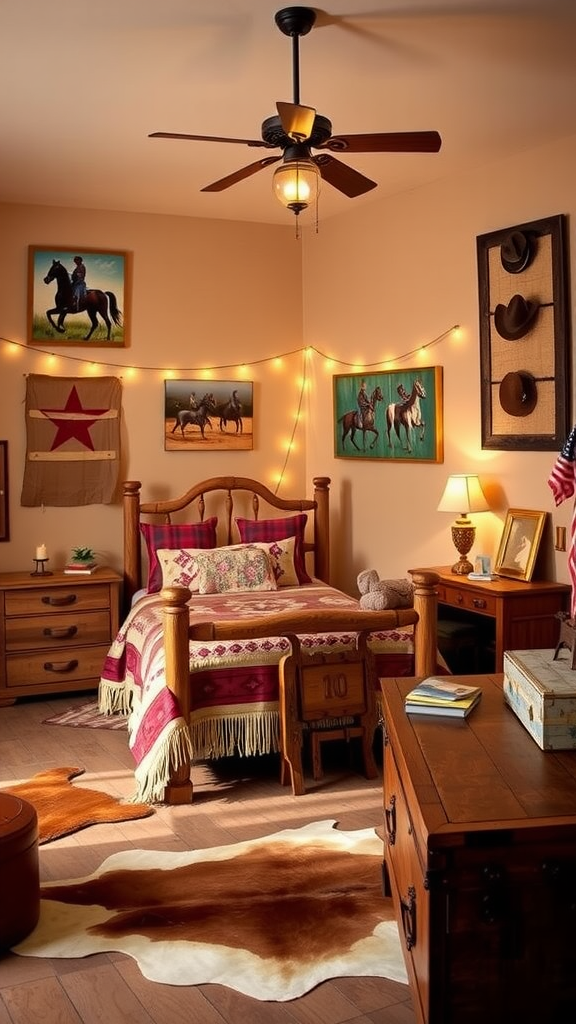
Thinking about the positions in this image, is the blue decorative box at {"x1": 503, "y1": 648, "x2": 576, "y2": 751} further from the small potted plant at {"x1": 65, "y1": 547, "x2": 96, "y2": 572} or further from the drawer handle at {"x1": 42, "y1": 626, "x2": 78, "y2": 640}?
the small potted plant at {"x1": 65, "y1": 547, "x2": 96, "y2": 572}

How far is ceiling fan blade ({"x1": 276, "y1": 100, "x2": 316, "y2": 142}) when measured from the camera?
3.00 metres

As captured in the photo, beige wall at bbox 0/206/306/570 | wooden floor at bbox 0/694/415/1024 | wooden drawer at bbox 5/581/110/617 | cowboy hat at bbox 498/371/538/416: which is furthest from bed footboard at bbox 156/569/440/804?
beige wall at bbox 0/206/306/570

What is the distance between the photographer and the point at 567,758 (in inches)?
87.0

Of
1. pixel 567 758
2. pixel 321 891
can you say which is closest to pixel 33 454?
pixel 321 891

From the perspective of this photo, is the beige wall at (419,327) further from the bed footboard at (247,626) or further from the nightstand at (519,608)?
the bed footboard at (247,626)

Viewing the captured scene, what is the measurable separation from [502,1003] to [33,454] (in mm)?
4615

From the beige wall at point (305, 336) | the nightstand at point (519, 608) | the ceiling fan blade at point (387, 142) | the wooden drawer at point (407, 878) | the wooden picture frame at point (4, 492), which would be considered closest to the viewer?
the wooden drawer at point (407, 878)

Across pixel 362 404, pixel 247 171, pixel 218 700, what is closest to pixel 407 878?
pixel 218 700

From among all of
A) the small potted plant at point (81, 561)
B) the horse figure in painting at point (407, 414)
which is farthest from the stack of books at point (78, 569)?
the horse figure in painting at point (407, 414)

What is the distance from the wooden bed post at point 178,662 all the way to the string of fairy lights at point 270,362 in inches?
91.3

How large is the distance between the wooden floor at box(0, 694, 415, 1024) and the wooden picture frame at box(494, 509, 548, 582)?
4.03ft

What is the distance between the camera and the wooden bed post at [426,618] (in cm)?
423

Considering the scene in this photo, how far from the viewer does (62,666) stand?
5598 millimetres

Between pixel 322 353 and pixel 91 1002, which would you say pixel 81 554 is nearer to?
pixel 322 353
